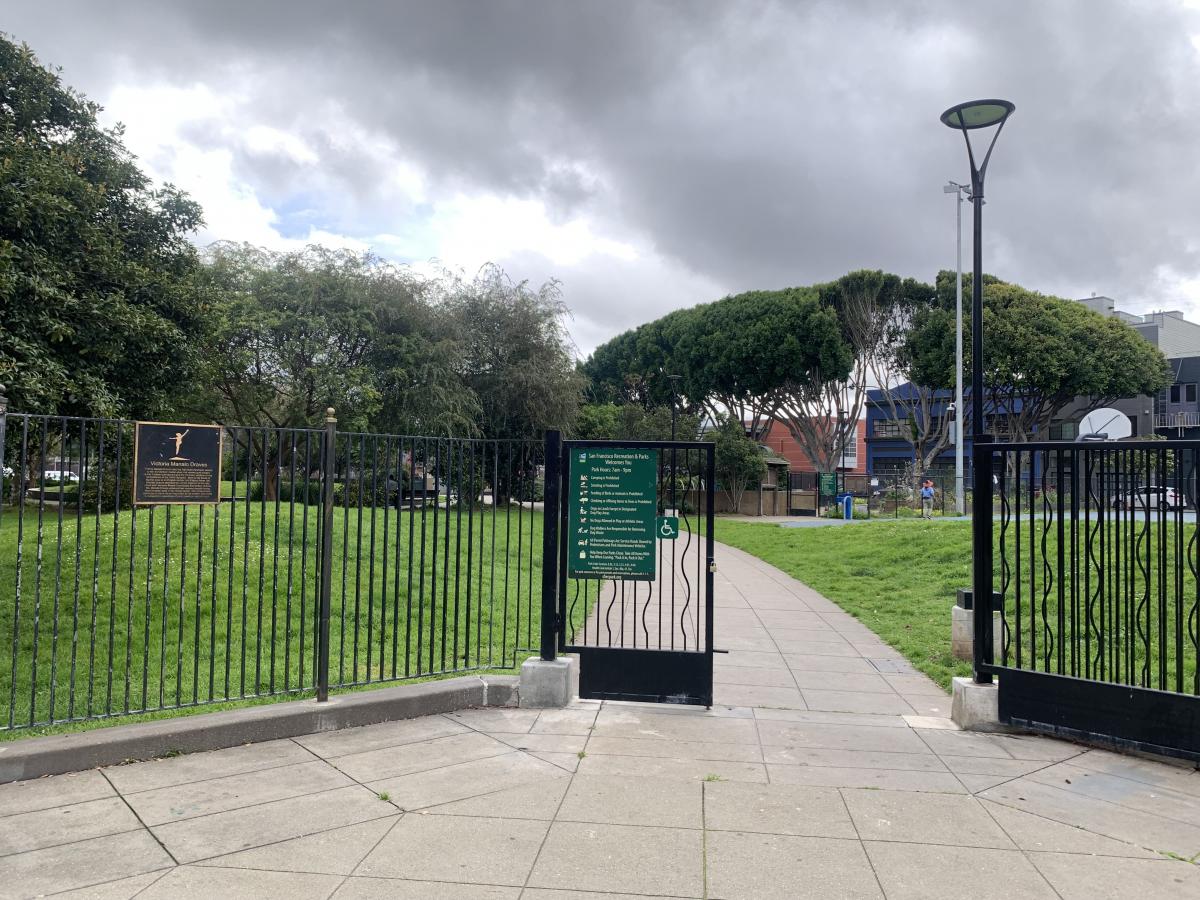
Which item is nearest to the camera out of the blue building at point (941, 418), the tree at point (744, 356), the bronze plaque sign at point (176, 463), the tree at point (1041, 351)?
the bronze plaque sign at point (176, 463)

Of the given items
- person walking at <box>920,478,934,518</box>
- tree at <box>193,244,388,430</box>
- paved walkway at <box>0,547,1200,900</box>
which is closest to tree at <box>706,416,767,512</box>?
person walking at <box>920,478,934,518</box>

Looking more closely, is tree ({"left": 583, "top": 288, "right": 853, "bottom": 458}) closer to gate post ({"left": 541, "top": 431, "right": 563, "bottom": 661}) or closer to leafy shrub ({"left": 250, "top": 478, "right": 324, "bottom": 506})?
leafy shrub ({"left": 250, "top": 478, "right": 324, "bottom": 506})

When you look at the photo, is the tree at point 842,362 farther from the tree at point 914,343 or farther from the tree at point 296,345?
the tree at point 296,345

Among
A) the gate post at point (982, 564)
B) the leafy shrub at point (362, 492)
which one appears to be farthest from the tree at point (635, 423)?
the gate post at point (982, 564)

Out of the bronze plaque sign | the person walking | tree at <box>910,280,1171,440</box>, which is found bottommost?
the person walking

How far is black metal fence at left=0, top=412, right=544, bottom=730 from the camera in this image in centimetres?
552

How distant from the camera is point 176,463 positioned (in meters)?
5.56

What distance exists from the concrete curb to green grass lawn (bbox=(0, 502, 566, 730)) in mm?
211

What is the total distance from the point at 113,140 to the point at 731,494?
3411cm

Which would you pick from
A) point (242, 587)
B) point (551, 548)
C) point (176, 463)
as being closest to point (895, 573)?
point (551, 548)

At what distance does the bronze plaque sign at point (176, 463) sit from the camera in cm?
546

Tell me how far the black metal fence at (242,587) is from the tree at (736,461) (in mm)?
29513

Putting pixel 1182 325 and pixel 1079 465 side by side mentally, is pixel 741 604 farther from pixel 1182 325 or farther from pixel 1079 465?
pixel 1182 325

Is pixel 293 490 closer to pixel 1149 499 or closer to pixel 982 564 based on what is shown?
pixel 982 564
